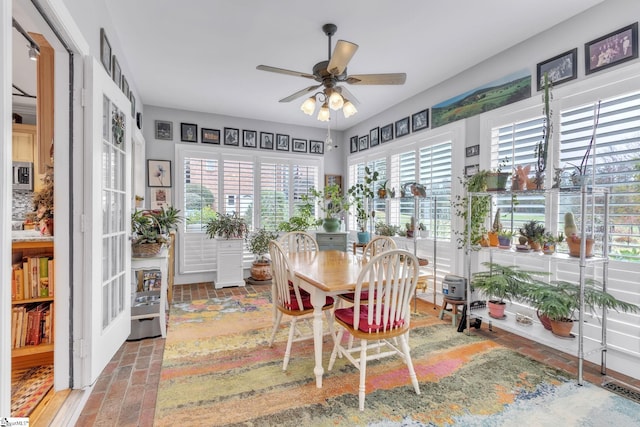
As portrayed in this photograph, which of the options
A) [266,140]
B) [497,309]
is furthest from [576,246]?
[266,140]

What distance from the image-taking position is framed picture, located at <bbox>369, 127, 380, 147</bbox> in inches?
197

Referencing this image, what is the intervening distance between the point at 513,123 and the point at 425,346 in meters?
2.29

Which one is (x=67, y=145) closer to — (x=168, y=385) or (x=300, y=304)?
(x=168, y=385)

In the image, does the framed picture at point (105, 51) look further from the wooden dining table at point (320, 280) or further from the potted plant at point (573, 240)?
the potted plant at point (573, 240)

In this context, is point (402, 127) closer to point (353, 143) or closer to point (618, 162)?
point (353, 143)

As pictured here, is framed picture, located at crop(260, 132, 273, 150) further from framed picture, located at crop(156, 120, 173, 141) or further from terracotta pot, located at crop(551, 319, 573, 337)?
terracotta pot, located at crop(551, 319, 573, 337)

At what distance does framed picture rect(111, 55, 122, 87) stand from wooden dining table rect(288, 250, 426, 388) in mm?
2211

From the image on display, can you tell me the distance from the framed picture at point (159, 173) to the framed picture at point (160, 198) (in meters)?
0.08

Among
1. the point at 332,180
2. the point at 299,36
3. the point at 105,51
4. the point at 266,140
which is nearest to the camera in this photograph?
the point at 105,51

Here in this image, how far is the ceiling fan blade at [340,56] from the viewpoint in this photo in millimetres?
1914

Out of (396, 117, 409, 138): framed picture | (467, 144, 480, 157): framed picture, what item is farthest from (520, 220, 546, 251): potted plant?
(396, 117, 409, 138): framed picture

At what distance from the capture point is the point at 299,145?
5.65 m

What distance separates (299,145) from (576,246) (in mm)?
4356

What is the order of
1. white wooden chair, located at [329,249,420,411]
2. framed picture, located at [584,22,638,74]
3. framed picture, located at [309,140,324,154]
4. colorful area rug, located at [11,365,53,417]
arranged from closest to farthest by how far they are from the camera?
colorful area rug, located at [11,365,53,417], white wooden chair, located at [329,249,420,411], framed picture, located at [584,22,638,74], framed picture, located at [309,140,324,154]
